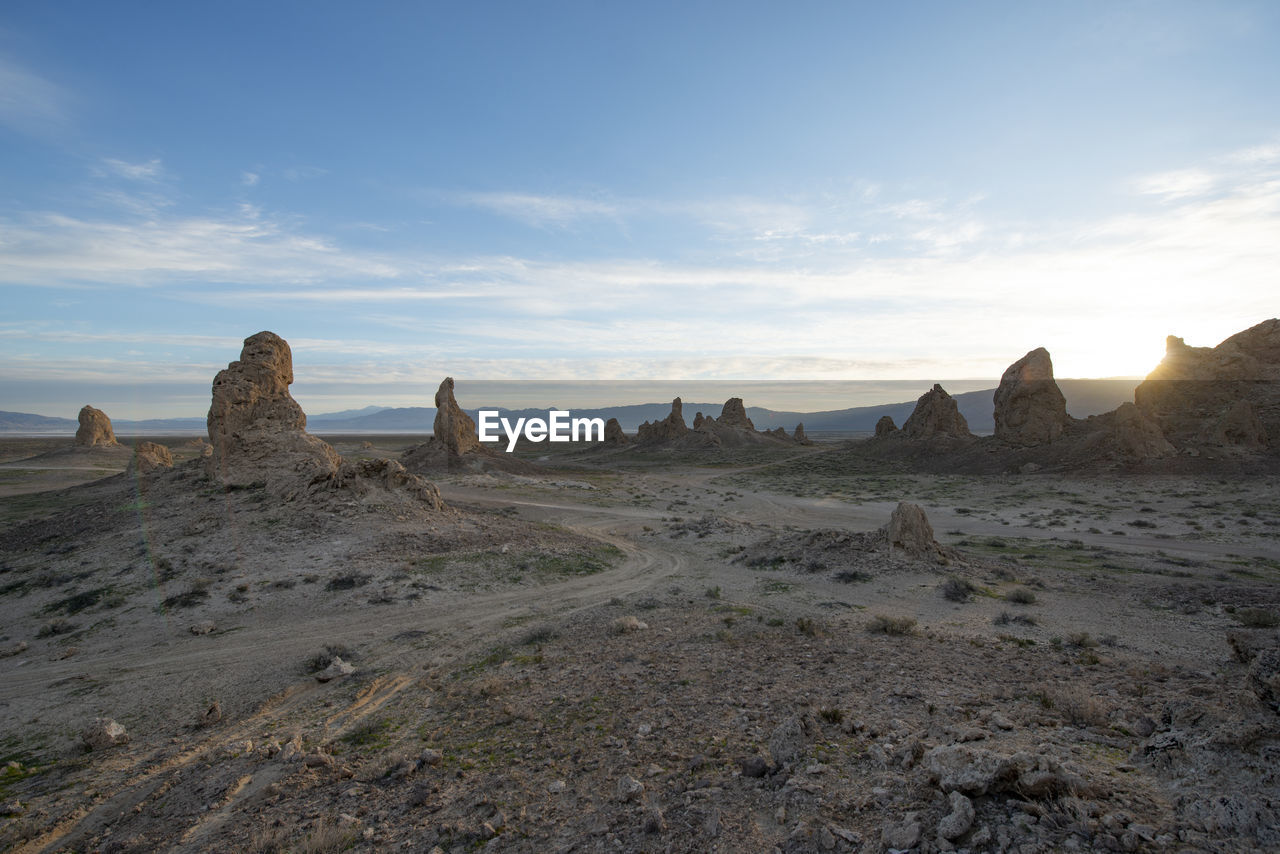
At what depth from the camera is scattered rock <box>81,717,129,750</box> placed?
795cm

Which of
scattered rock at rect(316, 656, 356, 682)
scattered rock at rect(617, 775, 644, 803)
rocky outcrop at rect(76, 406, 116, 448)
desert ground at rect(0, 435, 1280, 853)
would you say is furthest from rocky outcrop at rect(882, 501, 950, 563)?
rocky outcrop at rect(76, 406, 116, 448)

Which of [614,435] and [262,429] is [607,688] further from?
[614,435]

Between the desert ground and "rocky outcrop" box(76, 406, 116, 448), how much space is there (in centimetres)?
5536

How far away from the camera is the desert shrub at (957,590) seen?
1391cm

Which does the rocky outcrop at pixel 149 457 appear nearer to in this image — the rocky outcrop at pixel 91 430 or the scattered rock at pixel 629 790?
the rocky outcrop at pixel 91 430

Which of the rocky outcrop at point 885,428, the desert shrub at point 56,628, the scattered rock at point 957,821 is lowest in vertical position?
the desert shrub at point 56,628

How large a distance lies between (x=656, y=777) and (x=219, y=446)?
25706mm

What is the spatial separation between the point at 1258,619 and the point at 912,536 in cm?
728

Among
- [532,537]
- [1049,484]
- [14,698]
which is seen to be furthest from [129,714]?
[1049,484]

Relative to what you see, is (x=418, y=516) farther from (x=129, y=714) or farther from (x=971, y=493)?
(x=971, y=493)

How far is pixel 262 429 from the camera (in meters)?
25.2

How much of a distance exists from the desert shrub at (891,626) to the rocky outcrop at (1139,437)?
138ft

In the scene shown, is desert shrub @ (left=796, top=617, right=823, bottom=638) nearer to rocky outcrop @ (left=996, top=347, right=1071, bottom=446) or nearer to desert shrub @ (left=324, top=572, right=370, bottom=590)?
desert shrub @ (left=324, top=572, right=370, bottom=590)

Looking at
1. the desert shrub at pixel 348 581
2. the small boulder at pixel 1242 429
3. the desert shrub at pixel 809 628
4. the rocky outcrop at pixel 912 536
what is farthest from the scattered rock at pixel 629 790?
the small boulder at pixel 1242 429
